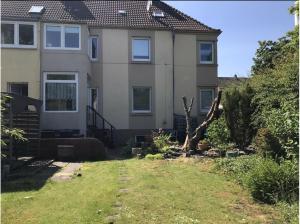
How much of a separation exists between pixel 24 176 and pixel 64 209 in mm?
5192

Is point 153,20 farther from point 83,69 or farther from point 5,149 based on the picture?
point 5,149

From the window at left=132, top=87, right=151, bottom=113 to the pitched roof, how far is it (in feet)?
12.2

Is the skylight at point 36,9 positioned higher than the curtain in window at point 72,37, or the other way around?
the skylight at point 36,9

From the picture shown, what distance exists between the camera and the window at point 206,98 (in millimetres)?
28719

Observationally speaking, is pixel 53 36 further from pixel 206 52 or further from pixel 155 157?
pixel 206 52

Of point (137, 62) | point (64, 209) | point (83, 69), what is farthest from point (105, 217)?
point (137, 62)

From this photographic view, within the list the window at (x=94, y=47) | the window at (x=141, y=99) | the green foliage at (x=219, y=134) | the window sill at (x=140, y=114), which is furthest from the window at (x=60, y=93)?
the green foliage at (x=219, y=134)

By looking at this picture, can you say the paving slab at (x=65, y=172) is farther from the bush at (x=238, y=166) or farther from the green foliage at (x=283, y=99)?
the green foliage at (x=283, y=99)

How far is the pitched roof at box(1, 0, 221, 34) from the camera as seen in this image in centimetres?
2548

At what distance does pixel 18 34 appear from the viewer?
2305cm

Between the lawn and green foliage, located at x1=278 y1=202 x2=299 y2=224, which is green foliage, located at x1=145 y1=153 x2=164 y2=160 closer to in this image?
the lawn

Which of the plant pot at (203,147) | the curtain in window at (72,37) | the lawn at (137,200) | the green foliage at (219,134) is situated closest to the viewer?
the lawn at (137,200)

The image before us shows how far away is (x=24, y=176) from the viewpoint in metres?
13.4

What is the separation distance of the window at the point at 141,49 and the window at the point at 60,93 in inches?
222
